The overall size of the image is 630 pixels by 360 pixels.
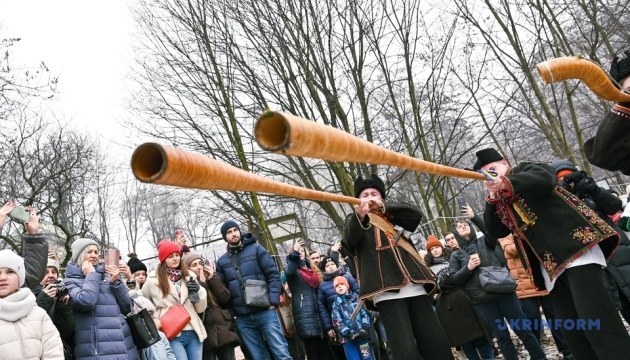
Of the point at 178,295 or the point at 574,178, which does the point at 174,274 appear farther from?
the point at 574,178

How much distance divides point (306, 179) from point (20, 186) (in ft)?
41.0

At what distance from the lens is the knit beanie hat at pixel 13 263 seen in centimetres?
498

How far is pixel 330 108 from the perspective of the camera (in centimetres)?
1215

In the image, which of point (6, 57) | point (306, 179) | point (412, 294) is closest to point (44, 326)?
point (412, 294)

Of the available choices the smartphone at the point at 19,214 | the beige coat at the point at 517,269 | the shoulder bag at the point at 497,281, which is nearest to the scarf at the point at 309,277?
the shoulder bag at the point at 497,281

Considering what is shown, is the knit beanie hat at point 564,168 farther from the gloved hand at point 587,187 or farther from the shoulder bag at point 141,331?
the shoulder bag at point 141,331

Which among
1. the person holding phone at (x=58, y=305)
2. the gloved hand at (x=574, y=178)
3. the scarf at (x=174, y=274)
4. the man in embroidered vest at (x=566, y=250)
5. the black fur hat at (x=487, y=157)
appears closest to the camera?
the man in embroidered vest at (x=566, y=250)

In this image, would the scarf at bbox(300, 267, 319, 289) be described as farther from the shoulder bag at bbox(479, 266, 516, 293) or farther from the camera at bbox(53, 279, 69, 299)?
the camera at bbox(53, 279, 69, 299)

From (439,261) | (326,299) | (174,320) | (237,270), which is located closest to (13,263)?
(174,320)

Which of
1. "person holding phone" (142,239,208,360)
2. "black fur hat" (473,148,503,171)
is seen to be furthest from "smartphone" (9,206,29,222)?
"black fur hat" (473,148,503,171)

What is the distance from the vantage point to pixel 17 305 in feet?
15.8

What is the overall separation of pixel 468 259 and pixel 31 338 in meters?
5.08

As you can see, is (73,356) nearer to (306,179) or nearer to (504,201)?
(504,201)

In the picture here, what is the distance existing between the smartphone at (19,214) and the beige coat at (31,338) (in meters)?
0.77
